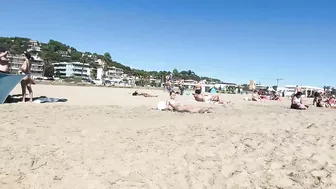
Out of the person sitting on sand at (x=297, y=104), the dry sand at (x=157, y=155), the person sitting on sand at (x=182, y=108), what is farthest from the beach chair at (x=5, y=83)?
the person sitting on sand at (x=297, y=104)

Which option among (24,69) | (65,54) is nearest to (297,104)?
(24,69)

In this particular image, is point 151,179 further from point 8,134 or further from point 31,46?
point 31,46

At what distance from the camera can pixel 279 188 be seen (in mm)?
3965

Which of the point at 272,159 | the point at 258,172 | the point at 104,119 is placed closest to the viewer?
the point at 258,172

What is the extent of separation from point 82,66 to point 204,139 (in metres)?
137

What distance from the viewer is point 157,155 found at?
4699mm

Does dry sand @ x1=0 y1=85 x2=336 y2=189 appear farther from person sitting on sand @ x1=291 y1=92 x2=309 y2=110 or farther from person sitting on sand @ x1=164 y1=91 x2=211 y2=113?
person sitting on sand @ x1=291 y1=92 x2=309 y2=110

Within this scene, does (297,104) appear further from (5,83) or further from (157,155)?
(5,83)

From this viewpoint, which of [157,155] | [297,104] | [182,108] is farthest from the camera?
[297,104]

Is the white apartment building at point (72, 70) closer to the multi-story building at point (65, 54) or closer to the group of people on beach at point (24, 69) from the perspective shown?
the multi-story building at point (65, 54)

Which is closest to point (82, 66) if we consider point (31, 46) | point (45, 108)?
point (31, 46)

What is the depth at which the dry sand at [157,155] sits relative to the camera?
161 inches

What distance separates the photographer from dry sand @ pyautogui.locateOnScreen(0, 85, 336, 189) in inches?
161

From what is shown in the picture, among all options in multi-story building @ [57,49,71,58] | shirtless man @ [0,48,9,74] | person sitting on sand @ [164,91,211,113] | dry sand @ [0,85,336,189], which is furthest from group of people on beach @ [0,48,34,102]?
multi-story building @ [57,49,71,58]
